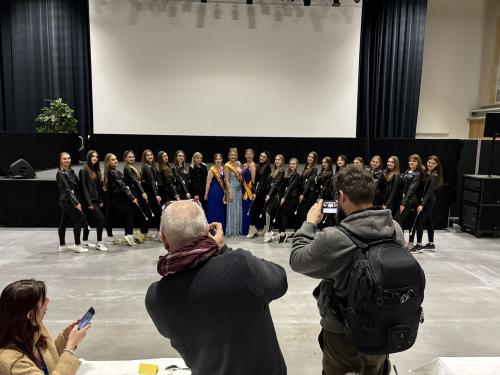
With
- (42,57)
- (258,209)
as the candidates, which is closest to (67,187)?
(258,209)

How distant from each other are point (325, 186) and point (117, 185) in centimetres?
328

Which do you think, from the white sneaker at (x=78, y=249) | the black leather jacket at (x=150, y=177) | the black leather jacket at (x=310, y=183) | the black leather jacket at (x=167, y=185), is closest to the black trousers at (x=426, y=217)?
the black leather jacket at (x=310, y=183)

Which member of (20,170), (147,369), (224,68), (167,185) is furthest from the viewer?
(224,68)

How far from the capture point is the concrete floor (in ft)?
11.0

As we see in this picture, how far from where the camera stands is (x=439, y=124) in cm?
1180

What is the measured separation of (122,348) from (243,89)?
7.79 meters

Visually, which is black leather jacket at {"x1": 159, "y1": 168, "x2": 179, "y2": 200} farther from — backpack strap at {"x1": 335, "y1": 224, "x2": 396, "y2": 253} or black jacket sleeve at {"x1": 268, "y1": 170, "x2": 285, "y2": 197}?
backpack strap at {"x1": 335, "y1": 224, "x2": 396, "y2": 253}

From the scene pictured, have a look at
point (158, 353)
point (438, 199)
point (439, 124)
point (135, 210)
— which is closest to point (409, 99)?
point (439, 124)

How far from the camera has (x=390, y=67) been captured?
36.6ft

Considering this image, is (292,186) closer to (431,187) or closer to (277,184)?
(277,184)

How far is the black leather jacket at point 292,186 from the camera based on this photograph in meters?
6.65

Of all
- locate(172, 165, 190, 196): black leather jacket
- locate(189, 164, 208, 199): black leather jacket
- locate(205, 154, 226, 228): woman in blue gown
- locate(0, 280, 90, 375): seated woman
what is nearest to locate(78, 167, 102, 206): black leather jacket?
locate(172, 165, 190, 196): black leather jacket

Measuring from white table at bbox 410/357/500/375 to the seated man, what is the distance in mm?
1983

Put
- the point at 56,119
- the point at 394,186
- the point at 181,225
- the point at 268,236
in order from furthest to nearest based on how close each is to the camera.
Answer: the point at 56,119
the point at 268,236
the point at 394,186
the point at 181,225
